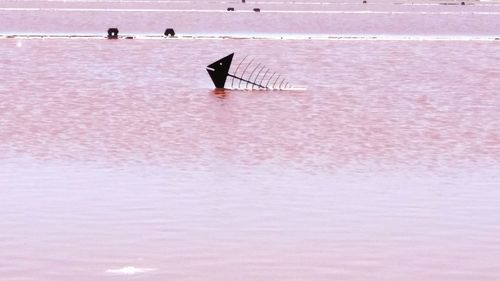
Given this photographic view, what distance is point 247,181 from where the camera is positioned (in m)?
22.4

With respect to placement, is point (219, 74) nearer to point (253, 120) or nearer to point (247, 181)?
point (253, 120)

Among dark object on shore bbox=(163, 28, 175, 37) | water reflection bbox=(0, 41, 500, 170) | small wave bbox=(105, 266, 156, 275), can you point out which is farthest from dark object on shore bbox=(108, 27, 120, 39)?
small wave bbox=(105, 266, 156, 275)

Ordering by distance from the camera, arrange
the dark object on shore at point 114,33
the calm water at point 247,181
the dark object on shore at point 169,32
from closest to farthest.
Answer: the calm water at point 247,181 < the dark object on shore at point 114,33 < the dark object on shore at point 169,32

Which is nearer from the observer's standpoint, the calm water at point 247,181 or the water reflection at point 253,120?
the calm water at point 247,181

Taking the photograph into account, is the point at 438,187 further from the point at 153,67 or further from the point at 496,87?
the point at 153,67

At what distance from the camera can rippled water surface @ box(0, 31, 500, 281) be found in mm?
15211

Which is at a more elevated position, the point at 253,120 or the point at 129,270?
the point at 129,270

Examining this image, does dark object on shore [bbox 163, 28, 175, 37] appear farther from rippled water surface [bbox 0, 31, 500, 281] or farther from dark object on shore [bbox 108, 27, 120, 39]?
rippled water surface [bbox 0, 31, 500, 281]

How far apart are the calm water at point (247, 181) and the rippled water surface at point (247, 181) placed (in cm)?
5

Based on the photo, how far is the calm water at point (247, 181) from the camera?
15211 mm

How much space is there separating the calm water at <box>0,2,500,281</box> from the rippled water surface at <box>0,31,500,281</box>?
0.05 m

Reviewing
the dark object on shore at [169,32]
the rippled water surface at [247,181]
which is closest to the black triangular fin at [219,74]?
the rippled water surface at [247,181]

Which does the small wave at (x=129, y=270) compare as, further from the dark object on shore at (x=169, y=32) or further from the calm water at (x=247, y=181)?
the dark object on shore at (x=169, y=32)

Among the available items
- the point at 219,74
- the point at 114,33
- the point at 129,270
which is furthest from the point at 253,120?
the point at 114,33
